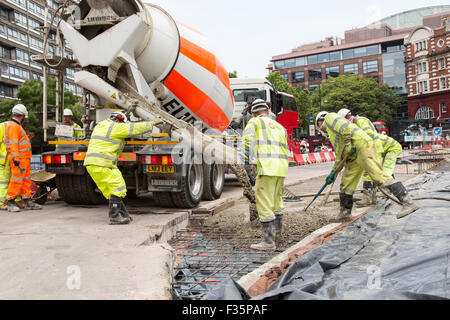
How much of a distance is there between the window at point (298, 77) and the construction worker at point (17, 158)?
222 feet

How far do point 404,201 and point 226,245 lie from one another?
2.17 metres

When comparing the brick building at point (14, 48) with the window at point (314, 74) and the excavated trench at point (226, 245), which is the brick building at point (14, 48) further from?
the window at point (314, 74)

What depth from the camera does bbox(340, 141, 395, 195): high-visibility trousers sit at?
4.97 metres

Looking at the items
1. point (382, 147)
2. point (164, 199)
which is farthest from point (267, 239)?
point (382, 147)

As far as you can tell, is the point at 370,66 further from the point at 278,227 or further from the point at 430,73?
the point at 278,227

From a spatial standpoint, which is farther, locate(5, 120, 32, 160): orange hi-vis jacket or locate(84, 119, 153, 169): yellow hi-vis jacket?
locate(5, 120, 32, 160): orange hi-vis jacket

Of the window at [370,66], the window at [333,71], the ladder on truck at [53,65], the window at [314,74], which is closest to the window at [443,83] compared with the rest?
the window at [370,66]

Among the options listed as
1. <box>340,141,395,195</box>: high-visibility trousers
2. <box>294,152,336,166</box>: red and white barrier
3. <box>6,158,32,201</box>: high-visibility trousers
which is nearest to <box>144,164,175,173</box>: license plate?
<box>6,158,32,201</box>: high-visibility trousers

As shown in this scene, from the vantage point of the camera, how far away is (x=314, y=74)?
69.8 m

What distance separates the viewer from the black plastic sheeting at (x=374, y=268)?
2.26m

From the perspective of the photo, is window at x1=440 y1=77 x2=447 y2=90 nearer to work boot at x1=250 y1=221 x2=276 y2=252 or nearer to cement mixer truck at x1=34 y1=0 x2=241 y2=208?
cement mixer truck at x1=34 y1=0 x2=241 y2=208

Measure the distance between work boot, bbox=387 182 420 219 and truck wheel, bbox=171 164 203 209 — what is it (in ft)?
9.64

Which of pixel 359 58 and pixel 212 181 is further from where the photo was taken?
pixel 359 58
